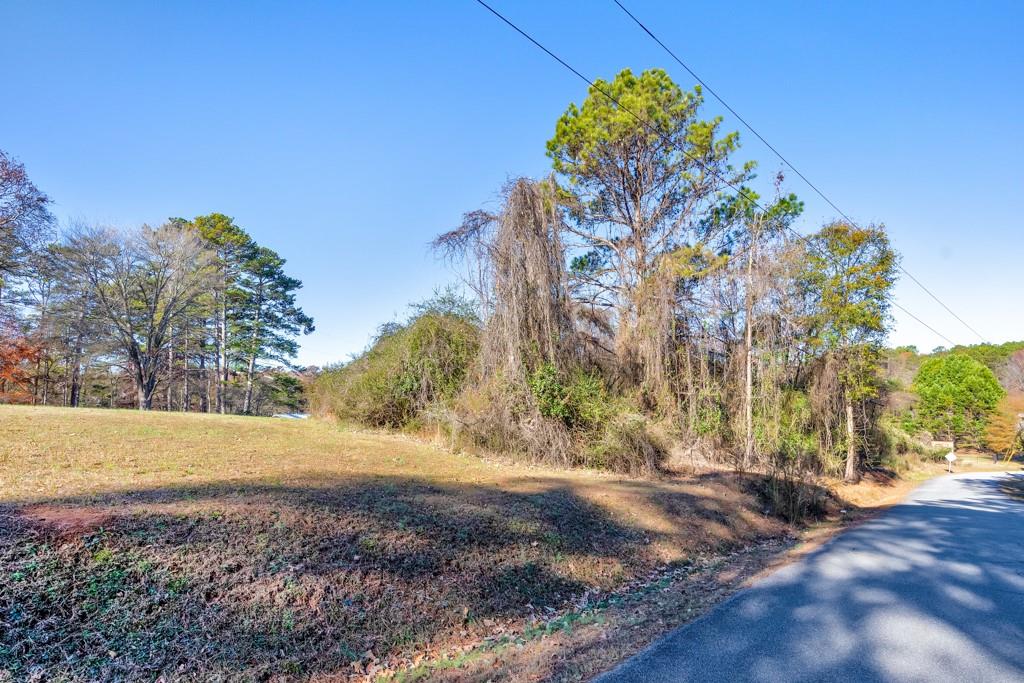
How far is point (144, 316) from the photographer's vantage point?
26.5 meters

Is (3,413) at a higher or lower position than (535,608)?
higher

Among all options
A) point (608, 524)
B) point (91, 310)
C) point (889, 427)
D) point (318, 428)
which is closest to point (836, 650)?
point (608, 524)

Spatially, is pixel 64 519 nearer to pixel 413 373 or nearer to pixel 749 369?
pixel 413 373

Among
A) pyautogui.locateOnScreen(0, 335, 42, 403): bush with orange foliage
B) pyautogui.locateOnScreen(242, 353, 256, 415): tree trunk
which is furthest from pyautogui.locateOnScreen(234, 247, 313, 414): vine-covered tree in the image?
pyautogui.locateOnScreen(0, 335, 42, 403): bush with orange foliage

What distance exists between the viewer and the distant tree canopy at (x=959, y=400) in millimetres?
35969

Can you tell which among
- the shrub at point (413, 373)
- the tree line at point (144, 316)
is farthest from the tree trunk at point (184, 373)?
the shrub at point (413, 373)

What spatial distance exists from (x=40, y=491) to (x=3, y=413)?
7.16 metres

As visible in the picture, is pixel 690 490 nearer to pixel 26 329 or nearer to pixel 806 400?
pixel 806 400

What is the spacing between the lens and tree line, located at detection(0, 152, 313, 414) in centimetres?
2297

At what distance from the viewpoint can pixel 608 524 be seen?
7.25 metres

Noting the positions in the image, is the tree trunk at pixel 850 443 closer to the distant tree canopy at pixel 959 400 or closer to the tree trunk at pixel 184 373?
the distant tree canopy at pixel 959 400

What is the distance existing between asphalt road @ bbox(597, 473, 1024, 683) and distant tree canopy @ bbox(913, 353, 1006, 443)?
3760 centimetres

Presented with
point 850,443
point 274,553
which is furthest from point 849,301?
point 274,553

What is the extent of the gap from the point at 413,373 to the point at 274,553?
32.0 feet
